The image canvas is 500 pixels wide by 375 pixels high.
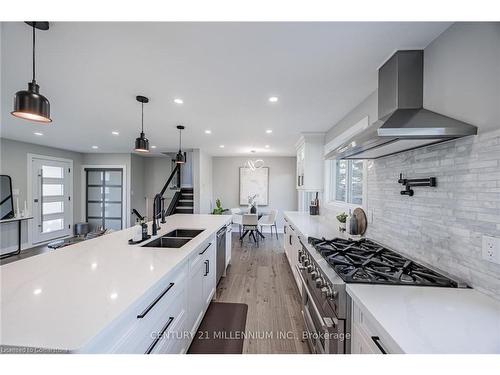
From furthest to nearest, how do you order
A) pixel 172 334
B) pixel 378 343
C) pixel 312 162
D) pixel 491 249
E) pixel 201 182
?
1. pixel 201 182
2. pixel 312 162
3. pixel 172 334
4. pixel 491 249
5. pixel 378 343

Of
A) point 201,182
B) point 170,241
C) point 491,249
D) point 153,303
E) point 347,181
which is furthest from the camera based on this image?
point 201,182

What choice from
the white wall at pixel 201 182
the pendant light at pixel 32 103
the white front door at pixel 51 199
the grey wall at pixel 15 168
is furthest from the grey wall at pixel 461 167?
the white front door at pixel 51 199

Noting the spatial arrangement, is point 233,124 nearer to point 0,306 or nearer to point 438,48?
point 438,48

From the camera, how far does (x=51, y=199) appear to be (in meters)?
5.71

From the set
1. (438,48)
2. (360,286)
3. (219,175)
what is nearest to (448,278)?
(360,286)

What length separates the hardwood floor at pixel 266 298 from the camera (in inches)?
77.7

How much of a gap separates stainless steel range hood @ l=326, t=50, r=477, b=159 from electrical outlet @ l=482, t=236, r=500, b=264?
1.73 feet

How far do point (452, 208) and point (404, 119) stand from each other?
579mm

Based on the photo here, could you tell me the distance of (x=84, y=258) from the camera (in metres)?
1.51

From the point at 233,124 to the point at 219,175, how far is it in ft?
13.0

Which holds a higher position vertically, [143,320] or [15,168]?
[15,168]

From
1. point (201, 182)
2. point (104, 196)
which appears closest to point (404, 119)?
point (201, 182)

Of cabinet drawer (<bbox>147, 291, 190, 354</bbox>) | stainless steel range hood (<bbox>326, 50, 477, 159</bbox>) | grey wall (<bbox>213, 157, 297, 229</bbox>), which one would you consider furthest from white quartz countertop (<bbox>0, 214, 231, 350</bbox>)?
grey wall (<bbox>213, 157, 297, 229</bbox>)

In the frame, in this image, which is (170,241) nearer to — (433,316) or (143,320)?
(143,320)
